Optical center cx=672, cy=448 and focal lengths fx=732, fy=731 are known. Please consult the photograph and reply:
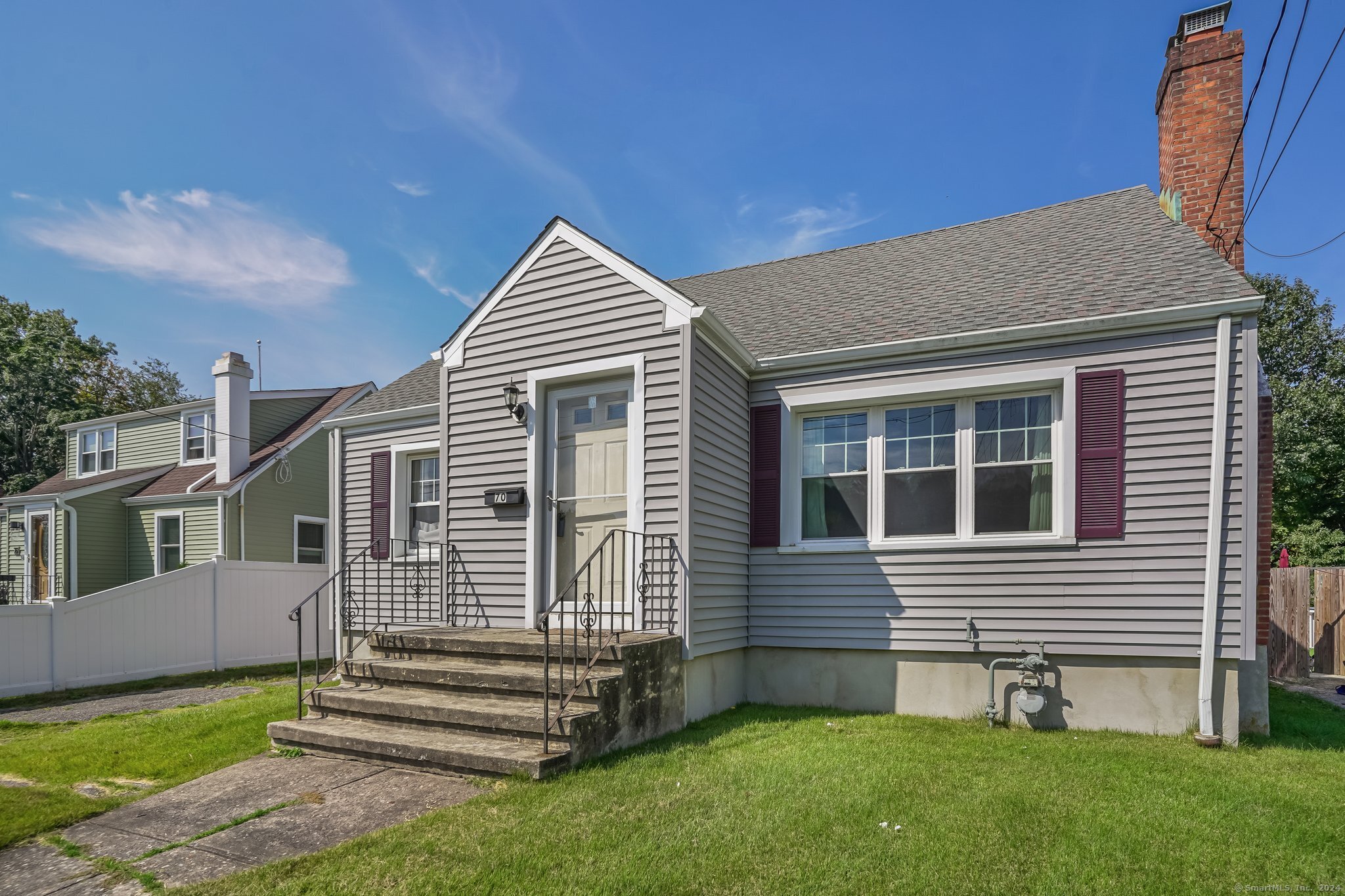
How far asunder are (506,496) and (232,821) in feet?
11.2

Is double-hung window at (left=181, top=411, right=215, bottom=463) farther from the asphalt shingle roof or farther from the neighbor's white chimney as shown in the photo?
the asphalt shingle roof

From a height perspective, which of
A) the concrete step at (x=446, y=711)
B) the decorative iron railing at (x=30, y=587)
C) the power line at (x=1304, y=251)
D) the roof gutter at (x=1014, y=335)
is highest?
the power line at (x=1304, y=251)

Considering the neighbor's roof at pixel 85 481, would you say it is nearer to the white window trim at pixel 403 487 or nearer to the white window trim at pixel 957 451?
the white window trim at pixel 403 487

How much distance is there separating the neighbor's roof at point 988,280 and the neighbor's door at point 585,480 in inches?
62.2

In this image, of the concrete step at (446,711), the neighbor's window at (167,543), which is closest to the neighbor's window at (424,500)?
the concrete step at (446,711)

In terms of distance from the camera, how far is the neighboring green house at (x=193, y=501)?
14508 millimetres

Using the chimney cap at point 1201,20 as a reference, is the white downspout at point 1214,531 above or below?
below

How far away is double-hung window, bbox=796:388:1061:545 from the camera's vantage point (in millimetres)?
6414

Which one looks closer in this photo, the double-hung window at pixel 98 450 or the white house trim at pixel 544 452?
the white house trim at pixel 544 452

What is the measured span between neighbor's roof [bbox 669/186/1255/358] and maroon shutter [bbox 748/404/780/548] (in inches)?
26.8

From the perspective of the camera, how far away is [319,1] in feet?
24.8

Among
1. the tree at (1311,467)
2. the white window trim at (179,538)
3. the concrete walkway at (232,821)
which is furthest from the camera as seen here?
the tree at (1311,467)

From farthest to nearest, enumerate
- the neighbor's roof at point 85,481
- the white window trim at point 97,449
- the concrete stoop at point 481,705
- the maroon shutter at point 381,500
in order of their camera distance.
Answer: the white window trim at point 97,449 → the neighbor's roof at point 85,481 → the maroon shutter at point 381,500 → the concrete stoop at point 481,705

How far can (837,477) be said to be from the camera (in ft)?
23.3
